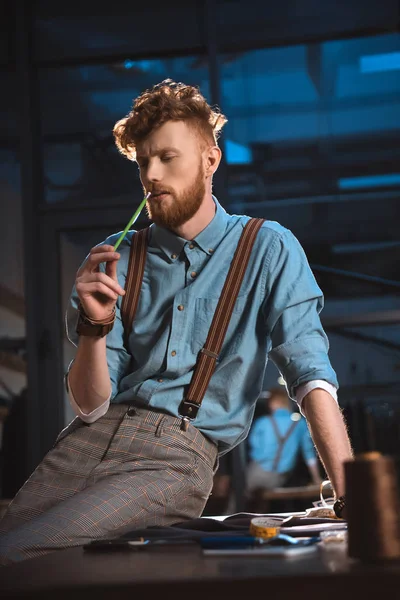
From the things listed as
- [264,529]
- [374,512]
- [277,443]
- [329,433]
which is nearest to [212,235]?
[329,433]

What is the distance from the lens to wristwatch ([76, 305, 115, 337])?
1.68 metres

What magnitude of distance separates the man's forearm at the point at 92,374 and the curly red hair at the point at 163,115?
494mm

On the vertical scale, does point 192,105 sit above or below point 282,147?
below

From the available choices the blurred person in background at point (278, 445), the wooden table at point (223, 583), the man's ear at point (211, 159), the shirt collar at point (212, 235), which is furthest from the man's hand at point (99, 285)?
the blurred person in background at point (278, 445)

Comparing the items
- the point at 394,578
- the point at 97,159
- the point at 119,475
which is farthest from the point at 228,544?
the point at 97,159

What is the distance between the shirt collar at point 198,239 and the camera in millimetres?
1894

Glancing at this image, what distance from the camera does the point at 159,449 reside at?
1642 mm

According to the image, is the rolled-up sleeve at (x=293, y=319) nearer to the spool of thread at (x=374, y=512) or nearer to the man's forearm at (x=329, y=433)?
the man's forearm at (x=329, y=433)

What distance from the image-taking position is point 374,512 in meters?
0.89

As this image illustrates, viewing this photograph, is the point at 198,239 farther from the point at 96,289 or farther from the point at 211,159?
the point at 96,289

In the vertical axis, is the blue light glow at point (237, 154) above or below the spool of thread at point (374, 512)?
above

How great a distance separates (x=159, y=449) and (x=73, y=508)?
25 cm

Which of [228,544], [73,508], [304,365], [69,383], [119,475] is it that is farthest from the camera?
[69,383]

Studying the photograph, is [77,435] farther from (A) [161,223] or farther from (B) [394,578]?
(B) [394,578]
